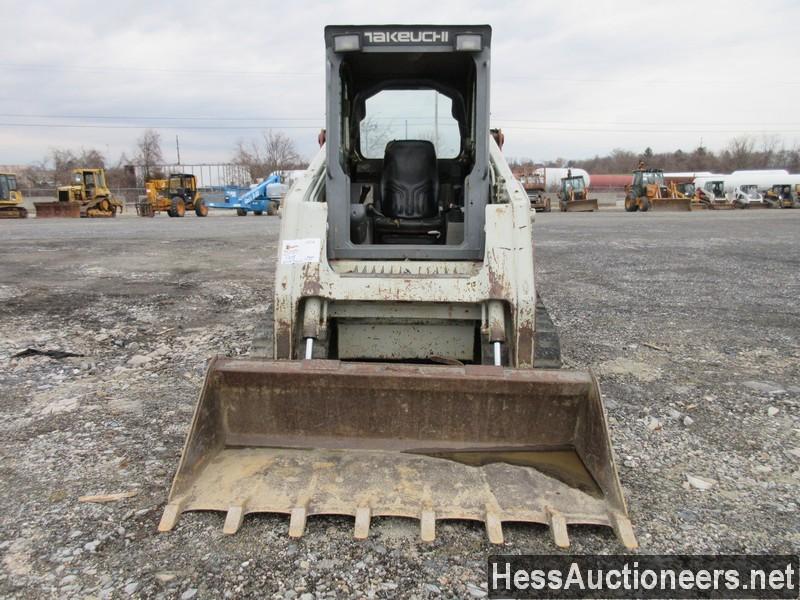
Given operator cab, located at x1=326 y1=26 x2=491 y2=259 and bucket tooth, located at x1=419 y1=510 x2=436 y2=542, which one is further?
operator cab, located at x1=326 y1=26 x2=491 y2=259

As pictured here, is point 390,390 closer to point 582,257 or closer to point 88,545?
point 88,545

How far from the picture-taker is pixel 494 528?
243cm

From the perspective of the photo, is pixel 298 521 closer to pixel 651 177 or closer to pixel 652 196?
pixel 652 196

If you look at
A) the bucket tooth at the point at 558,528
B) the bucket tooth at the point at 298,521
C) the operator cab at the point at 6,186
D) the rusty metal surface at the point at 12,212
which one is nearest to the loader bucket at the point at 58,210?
the rusty metal surface at the point at 12,212

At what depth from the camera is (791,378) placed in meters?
4.55

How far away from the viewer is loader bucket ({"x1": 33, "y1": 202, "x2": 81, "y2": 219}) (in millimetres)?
30141

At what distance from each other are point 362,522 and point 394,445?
56cm

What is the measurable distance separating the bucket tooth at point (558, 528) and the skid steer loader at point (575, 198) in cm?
3610

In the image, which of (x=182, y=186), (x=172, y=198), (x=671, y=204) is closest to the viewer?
(x=172, y=198)

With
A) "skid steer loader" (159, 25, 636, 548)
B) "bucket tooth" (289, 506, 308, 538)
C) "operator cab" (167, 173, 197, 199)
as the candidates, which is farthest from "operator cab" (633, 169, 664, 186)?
"bucket tooth" (289, 506, 308, 538)

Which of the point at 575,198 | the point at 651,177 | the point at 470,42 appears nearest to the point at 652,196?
the point at 651,177

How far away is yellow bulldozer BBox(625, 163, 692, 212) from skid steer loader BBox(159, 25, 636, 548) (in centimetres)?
3456

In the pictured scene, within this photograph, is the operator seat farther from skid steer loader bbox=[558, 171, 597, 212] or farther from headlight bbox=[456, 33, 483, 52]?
skid steer loader bbox=[558, 171, 597, 212]

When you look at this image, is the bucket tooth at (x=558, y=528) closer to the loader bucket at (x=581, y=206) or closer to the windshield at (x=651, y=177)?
the loader bucket at (x=581, y=206)
